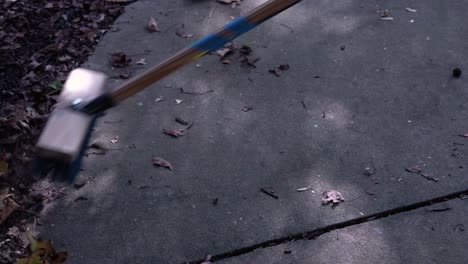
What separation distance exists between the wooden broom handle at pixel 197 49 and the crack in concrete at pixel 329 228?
85 cm

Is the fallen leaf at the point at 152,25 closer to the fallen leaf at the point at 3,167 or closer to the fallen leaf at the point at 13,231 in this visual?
the fallen leaf at the point at 3,167

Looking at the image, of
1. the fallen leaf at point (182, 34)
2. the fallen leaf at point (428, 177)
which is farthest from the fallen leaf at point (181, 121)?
the fallen leaf at point (428, 177)

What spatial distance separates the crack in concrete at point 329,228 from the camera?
10.1 feet

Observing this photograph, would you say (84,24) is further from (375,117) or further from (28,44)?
(375,117)

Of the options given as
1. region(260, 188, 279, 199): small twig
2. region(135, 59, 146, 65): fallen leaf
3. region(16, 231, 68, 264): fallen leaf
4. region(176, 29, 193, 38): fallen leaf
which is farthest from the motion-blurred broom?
region(176, 29, 193, 38): fallen leaf

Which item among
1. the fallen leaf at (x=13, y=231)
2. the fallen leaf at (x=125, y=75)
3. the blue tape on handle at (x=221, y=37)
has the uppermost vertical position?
the blue tape on handle at (x=221, y=37)

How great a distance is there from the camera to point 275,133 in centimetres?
373

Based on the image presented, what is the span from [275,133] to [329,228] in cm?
73

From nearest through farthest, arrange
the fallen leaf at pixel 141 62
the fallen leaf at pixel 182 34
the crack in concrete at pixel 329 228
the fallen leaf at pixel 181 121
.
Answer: the crack in concrete at pixel 329 228, the fallen leaf at pixel 181 121, the fallen leaf at pixel 141 62, the fallen leaf at pixel 182 34

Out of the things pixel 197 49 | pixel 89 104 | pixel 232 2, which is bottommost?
pixel 232 2

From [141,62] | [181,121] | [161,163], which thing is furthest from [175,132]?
[141,62]

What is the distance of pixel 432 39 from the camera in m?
4.42

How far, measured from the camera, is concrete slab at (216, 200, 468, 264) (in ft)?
9.90

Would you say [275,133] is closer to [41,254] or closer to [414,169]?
[414,169]
